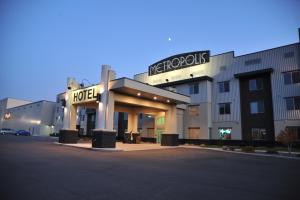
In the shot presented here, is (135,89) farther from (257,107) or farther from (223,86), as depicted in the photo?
(257,107)

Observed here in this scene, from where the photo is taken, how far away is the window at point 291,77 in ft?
85.8

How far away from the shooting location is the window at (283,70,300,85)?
85.8 feet

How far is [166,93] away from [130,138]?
35.0 feet

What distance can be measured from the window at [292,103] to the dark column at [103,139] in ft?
71.9

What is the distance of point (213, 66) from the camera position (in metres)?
34.0

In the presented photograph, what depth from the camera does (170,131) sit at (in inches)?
1150

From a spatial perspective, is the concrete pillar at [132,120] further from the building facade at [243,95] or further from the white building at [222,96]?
the building facade at [243,95]

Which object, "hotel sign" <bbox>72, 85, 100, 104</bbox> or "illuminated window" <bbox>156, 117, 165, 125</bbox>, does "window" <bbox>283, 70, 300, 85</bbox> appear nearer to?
"illuminated window" <bbox>156, 117, 165, 125</bbox>

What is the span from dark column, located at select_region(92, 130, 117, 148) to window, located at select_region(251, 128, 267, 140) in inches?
782

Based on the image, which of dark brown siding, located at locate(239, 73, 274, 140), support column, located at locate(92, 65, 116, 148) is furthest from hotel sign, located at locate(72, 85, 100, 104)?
dark brown siding, located at locate(239, 73, 274, 140)

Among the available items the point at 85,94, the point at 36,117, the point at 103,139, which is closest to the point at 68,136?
the point at 85,94

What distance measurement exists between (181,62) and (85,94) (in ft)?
66.1

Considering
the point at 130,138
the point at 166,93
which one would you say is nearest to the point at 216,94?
the point at 166,93

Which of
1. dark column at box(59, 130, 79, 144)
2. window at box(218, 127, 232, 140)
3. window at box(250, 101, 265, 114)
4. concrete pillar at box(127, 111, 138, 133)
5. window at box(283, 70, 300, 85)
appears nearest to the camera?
dark column at box(59, 130, 79, 144)
